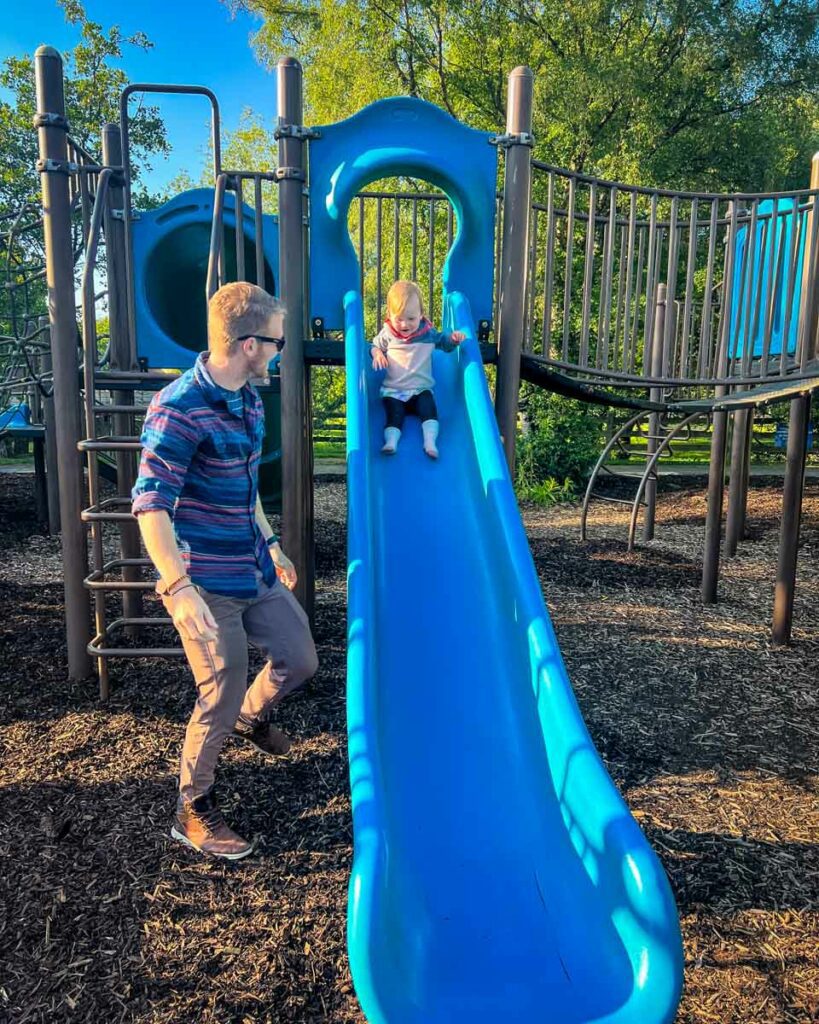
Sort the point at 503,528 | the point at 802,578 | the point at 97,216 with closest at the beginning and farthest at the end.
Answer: the point at 503,528 < the point at 97,216 < the point at 802,578

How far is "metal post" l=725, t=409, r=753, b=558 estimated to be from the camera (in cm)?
805

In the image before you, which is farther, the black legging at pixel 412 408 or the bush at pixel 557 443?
the bush at pixel 557 443

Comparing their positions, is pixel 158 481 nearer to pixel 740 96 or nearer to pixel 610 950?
→ pixel 610 950

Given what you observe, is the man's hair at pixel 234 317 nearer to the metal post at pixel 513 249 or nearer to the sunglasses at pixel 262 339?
the sunglasses at pixel 262 339

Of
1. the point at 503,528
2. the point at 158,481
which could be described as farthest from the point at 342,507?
the point at 158,481

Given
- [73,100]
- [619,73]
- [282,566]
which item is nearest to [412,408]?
[282,566]

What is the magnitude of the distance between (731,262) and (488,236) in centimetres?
189

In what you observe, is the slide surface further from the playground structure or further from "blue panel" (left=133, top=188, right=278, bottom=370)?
"blue panel" (left=133, top=188, right=278, bottom=370)

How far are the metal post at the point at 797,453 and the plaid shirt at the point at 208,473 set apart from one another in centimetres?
392

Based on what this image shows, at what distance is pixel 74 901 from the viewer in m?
2.89

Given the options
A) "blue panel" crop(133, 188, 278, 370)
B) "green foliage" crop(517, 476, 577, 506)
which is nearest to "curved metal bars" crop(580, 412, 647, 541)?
"green foliage" crop(517, 476, 577, 506)

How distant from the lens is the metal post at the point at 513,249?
4.45 meters

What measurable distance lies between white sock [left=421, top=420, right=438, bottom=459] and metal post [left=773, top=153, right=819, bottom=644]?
102 inches

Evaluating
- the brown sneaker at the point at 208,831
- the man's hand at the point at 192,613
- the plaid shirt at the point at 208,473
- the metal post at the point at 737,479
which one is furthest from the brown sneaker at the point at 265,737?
the metal post at the point at 737,479
